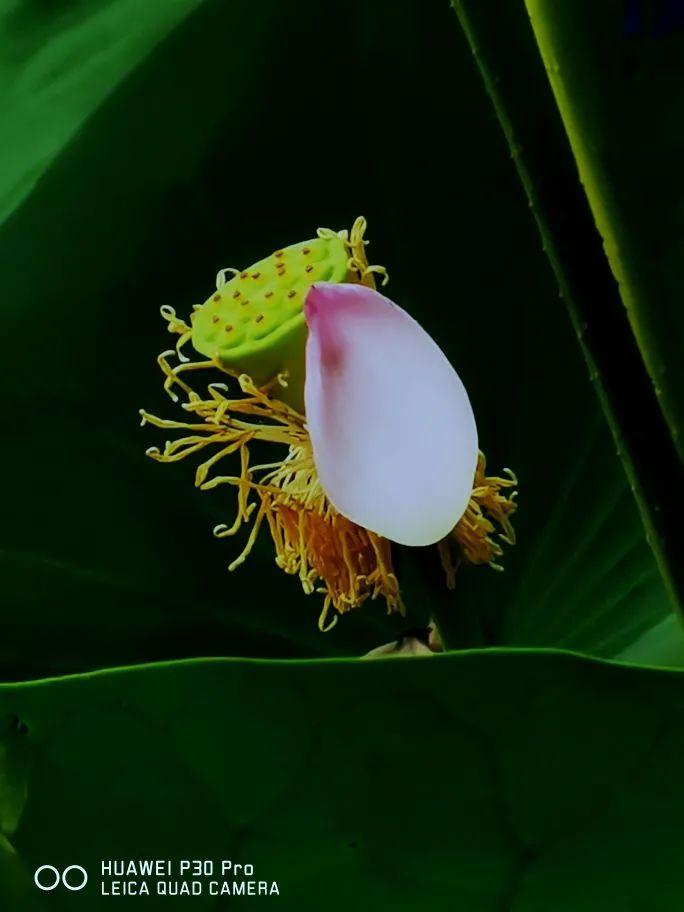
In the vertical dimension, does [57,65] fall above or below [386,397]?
above

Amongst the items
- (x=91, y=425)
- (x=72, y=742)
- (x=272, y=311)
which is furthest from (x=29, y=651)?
(x=72, y=742)

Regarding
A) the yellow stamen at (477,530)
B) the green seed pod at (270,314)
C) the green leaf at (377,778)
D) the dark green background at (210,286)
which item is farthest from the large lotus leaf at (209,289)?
the green leaf at (377,778)

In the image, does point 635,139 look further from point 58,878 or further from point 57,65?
point 57,65

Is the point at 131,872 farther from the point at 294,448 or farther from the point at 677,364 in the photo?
the point at 294,448

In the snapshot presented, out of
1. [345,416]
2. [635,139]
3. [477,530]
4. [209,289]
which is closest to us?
[635,139]

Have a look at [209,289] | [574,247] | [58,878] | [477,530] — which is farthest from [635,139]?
[209,289]

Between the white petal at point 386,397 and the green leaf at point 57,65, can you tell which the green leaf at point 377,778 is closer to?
the white petal at point 386,397

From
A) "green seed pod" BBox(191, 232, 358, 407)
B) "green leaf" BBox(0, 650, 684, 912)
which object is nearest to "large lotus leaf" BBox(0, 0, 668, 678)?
"green seed pod" BBox(191, 232, 358, 407)
